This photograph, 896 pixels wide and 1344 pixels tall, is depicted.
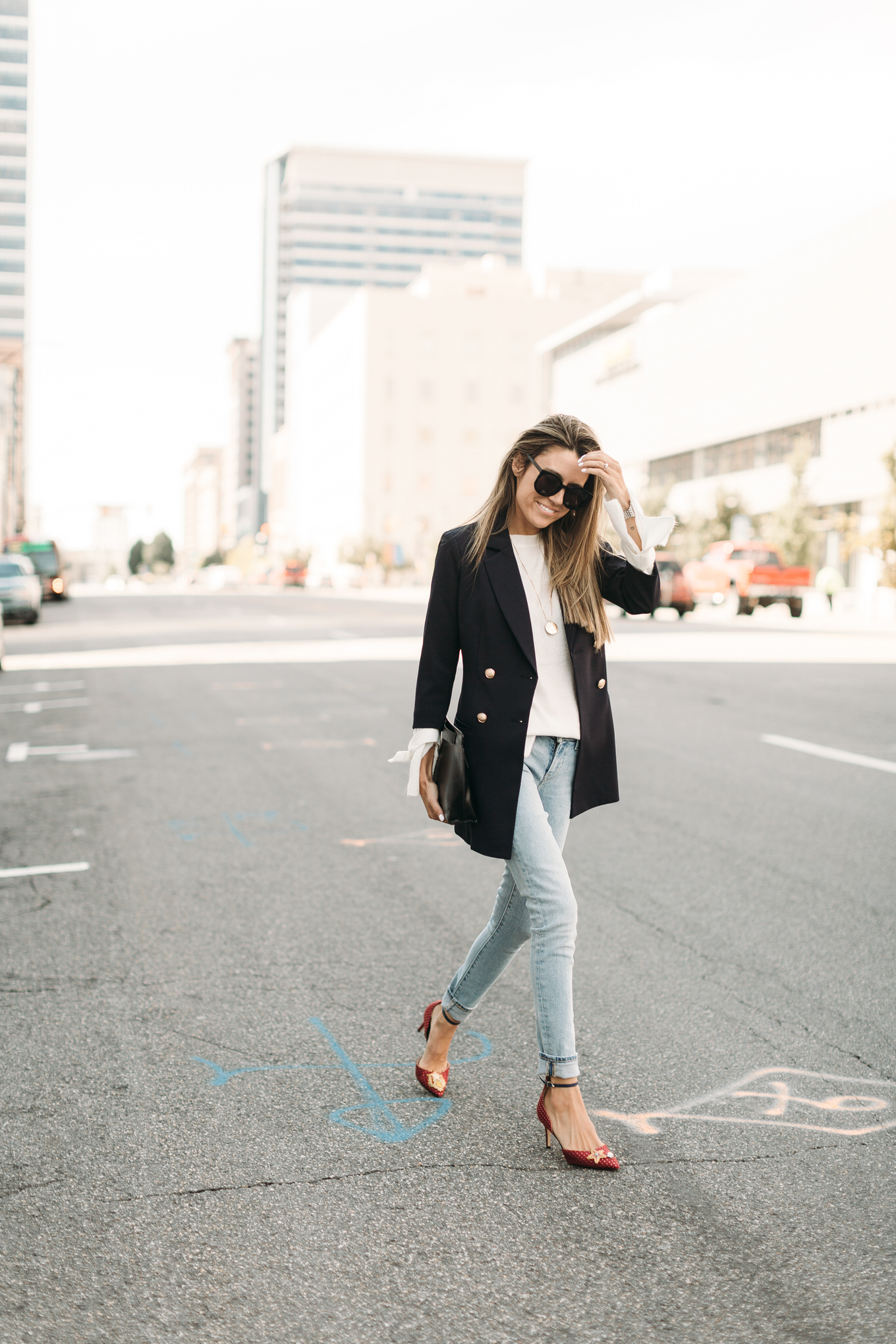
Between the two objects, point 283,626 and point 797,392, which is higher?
point 797,392

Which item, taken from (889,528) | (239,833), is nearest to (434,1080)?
(239,833)

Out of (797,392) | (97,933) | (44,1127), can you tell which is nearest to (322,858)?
(97,933)

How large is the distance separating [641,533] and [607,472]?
209 mm

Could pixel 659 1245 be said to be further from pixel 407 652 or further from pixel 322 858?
pixel 407 652

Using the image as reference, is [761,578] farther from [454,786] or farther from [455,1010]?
[454,786]

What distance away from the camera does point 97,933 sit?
5680 millimetres

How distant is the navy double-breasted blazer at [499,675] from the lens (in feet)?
11.3

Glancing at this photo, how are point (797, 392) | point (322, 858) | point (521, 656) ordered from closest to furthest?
1. point (521, 656)
2. point (322, 858)
3. point (797, 392)

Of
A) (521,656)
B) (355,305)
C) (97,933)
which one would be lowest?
(97,933)

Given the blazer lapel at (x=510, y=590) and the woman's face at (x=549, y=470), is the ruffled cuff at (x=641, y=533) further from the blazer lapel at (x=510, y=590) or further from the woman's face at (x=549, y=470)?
the blazer lapel at (x=510, y=590)

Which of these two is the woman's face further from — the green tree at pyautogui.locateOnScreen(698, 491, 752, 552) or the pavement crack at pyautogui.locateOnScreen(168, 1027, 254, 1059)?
the green tree at pyautogui.locateOnScreen(698, 491, 752, 552)

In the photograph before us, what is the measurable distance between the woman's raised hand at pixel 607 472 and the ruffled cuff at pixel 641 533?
22mm

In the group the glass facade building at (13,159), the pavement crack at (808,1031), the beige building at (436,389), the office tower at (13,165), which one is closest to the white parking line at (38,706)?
the pavement crack at (808,1031)

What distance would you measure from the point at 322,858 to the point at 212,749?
4454mm
